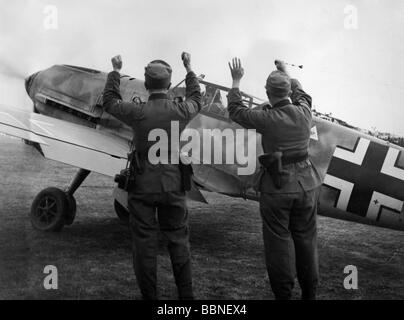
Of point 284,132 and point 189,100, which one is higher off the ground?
point 189,100

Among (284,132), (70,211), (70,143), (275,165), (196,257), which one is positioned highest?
(284,132)

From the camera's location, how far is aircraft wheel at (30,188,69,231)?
6570 mm

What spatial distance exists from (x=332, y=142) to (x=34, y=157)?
14312 mm

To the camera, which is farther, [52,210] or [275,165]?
[52,210]

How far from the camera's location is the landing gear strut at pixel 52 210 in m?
6.57

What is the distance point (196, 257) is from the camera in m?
5.78

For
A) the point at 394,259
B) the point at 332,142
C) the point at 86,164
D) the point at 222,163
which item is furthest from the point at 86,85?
the point at 394,259

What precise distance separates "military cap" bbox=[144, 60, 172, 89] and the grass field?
6.33 ft

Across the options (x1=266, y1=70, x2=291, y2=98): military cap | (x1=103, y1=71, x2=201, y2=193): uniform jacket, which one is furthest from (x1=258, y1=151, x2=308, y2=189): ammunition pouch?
(x1=103, y1=71, x2=201, y2=193): uniform jacket

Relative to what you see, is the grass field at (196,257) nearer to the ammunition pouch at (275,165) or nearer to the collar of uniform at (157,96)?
the ammunition pouch at (275,165)

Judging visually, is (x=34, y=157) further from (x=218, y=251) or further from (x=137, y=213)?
(x=137, y=213)

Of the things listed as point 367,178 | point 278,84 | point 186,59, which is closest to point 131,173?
point 186,59

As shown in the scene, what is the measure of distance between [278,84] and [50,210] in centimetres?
413

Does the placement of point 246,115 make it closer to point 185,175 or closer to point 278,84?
point 278,84
